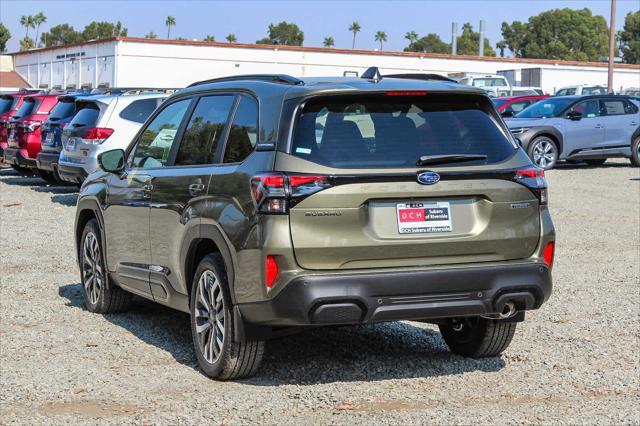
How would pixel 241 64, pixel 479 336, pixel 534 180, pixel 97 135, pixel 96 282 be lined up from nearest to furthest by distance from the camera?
1. pixel 534 180
2. pixel 479 336
3. pixel 96 282
4. pixel 97 135
5. pixel 241 64

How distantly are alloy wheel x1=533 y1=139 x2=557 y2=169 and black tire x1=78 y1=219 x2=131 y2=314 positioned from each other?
57.3ft

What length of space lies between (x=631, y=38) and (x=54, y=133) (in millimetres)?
167638

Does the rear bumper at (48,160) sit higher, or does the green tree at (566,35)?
the green tree at (566,35)

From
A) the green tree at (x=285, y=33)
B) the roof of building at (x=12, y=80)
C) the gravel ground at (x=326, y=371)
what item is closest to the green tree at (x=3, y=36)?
the roof of building at (x=12, y=80)

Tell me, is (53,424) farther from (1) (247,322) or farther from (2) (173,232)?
(2) (173,232)

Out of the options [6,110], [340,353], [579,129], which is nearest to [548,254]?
[340,353]

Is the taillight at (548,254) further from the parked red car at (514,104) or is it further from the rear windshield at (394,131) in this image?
the parked red car at (514,104)

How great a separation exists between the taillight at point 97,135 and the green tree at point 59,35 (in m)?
177

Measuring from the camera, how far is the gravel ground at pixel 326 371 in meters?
5.87

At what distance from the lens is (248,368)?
6387 millimetres

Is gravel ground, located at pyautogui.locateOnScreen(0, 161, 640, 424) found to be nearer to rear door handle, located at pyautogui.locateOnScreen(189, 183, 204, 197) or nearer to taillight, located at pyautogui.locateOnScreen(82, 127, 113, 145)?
rear door handle, located at pyautogui.locateOnScreen(189, 183, 204, 197)

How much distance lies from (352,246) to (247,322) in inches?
28.8

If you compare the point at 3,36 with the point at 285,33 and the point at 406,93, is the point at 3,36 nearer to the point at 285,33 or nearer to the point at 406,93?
the point at 285,33

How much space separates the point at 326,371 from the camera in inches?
268
